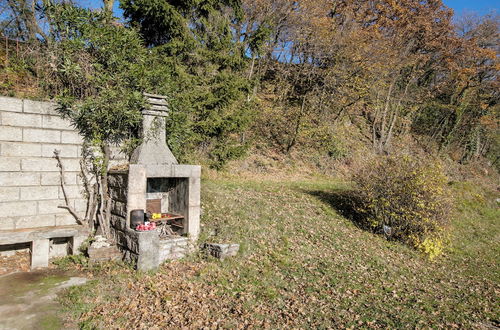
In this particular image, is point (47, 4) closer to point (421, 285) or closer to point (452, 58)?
point (421, 285)

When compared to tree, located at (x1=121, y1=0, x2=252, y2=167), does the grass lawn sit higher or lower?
lower

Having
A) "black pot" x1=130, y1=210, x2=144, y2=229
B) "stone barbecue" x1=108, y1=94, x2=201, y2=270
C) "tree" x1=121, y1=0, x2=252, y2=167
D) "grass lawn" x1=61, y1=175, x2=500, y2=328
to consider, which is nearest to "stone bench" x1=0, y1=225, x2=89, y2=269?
"stone barbecue" x1=108, y1=94, x2=201, y2=270

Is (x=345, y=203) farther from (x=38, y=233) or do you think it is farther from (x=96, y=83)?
(x=38, y=233)

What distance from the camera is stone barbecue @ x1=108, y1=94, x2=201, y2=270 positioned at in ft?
19.5

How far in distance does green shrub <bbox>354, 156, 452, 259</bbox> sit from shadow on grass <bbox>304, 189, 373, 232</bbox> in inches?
18.3

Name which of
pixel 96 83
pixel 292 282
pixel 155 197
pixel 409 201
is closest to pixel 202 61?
pixel 96 83

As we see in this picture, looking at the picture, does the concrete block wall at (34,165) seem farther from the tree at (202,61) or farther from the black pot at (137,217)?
the tree at (202,61)

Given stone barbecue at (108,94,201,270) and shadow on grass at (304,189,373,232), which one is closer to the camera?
stone barbecue at (108,94,201,270)

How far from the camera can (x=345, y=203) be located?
11.6 metres

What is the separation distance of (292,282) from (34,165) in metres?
5.57

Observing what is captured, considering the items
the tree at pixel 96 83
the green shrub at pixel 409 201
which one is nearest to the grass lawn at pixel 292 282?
the green shrub at pixel 409 201

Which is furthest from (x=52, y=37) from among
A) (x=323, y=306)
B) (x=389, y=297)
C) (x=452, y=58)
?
(x=452, y=58)

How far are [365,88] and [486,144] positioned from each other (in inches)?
577

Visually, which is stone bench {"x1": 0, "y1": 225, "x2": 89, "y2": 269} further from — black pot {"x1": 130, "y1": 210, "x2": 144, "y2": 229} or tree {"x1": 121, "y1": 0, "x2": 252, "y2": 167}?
tree {"x1": 121, "y1": 0, "x2": 252, "y2": 167}
